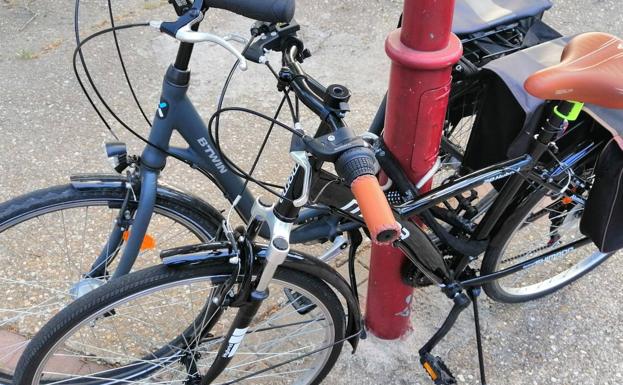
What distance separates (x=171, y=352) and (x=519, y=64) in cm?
164

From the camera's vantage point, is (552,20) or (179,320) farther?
(552,20)

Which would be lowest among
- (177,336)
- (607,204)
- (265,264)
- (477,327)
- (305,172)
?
(477,327)

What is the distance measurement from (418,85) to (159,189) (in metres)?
0.92

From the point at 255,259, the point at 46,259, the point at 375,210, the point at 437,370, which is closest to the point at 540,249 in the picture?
the point at 437,370

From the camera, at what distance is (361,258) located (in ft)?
10.1

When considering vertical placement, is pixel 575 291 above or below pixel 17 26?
below

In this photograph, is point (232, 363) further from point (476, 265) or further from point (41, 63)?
point (41, 63)

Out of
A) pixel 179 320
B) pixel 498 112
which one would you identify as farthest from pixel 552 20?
pixel 179 320

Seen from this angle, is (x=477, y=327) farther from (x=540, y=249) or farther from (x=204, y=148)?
(x=204, y=148)

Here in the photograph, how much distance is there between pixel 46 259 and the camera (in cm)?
294

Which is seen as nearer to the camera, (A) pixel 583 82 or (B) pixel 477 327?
(A) pixel 583 82

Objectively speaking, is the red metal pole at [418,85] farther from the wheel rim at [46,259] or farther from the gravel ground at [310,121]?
the wheel rim at [46,259]

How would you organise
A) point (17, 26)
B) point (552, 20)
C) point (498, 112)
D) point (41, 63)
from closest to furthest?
point (498, 112)
point (41, 63)
point (17, 26)
point (552, 20)

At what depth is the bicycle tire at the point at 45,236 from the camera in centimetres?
206
